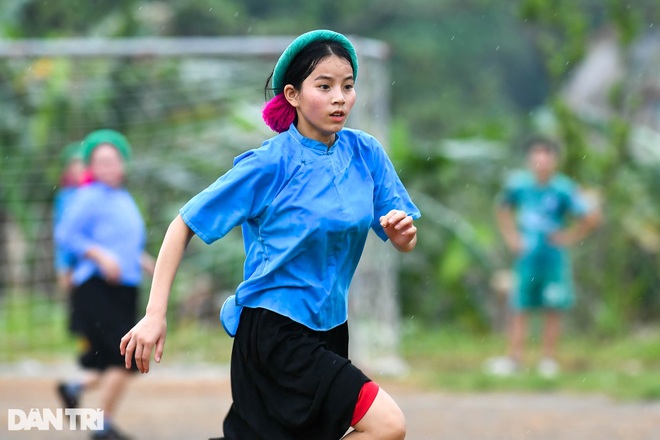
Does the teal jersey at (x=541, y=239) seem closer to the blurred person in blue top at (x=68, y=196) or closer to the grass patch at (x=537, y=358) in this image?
the grass patch at (x=537, y=358)

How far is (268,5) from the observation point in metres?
26.2

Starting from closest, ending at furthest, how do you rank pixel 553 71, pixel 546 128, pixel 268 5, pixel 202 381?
1. pixel 202 381
2. pixel 553 71
3. pixel 546 128
4. pixel 268 5

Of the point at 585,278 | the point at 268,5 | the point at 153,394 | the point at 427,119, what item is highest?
the point at 268,5

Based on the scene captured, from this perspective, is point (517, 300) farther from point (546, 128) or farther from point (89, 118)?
point (89, 118)

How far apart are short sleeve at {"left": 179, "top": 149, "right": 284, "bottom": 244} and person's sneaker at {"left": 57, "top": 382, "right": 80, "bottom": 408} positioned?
357 centimetres

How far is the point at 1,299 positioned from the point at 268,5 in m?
14.2

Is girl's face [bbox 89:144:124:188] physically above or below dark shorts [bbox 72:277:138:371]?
above

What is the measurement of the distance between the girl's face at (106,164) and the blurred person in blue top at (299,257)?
10.7 ft

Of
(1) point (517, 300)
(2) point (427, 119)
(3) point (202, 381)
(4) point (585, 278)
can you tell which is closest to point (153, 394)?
(3) point (202, 381)

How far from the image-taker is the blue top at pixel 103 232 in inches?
283

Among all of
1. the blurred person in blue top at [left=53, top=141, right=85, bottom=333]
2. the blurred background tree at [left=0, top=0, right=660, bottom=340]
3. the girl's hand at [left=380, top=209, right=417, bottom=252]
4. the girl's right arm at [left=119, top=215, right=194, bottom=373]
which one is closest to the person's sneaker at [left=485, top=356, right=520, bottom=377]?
the blurred background tree at [left=0, top=0, right=660, bottom=340]

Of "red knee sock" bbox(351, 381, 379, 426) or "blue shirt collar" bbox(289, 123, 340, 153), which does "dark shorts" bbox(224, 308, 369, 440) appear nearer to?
"red knee sock" bbox(351, 381, 379, 426)

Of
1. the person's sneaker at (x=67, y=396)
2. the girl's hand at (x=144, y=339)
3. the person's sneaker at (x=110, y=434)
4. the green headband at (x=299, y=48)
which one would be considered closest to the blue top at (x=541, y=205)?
the person's sneaker at (x=67, y=396)

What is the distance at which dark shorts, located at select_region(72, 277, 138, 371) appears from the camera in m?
7.13
